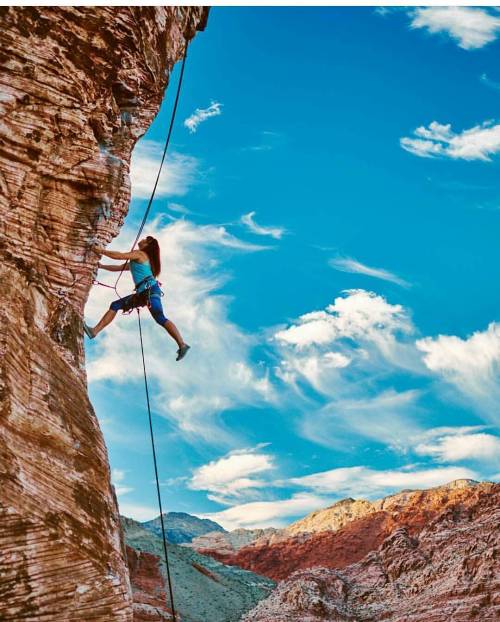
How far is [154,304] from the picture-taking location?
12352 millimetres

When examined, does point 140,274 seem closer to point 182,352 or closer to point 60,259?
point 182,352

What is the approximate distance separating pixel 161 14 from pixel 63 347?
5133mm

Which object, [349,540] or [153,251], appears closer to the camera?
[153,251]

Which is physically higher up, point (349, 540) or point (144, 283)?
point (349, 540)

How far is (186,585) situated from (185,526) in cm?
4434

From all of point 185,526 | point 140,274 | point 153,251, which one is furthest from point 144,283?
point 185,526

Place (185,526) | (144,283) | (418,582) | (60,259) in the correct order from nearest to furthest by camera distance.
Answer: (60,259)
(144,283)
(418,582)
(185,526)

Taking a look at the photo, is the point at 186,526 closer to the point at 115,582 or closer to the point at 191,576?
the point at 191,576

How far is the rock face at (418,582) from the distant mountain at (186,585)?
2919 mm

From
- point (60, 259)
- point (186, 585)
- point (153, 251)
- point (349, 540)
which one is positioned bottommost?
point (186, 585)

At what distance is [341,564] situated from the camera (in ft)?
182

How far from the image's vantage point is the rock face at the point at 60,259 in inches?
270

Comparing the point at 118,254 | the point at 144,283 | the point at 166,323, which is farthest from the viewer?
the point at 166,323

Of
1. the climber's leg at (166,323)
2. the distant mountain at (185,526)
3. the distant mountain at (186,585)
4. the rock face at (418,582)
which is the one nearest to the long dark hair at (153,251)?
the climber's leg at (166,323)
